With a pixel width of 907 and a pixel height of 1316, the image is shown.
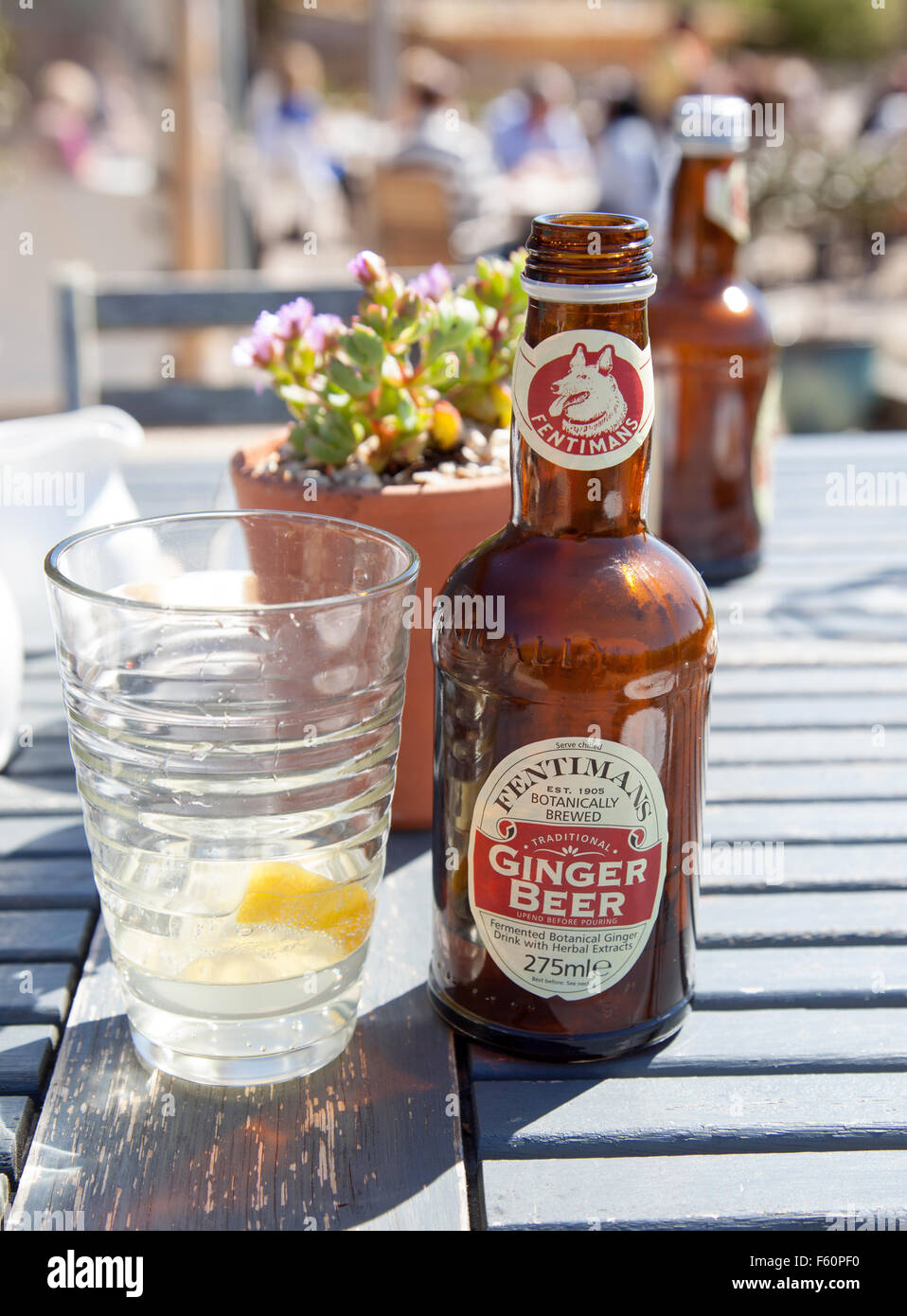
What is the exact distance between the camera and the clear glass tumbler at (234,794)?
71 centimetres

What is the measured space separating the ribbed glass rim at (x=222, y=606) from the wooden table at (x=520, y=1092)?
285 millimetres

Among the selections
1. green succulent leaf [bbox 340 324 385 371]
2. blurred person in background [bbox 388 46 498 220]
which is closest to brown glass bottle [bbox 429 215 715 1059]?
green succulent leaf [bbox 340 324 385 371]

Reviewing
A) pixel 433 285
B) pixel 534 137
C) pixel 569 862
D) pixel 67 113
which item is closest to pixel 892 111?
pixel 534 137

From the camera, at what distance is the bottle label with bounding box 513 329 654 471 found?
2.47ft

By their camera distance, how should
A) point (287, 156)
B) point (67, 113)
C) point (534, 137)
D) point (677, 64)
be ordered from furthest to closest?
point (287, 156)
point (534, 137)
point (677, 64)
point (67, 113)

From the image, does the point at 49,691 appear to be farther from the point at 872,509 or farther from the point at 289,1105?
the point at 872,509

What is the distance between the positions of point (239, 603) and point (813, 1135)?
48cm

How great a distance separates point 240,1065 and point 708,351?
3.30 ft

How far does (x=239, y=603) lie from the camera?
0.87m

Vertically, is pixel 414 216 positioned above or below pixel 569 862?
above

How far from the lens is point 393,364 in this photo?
1009 mm

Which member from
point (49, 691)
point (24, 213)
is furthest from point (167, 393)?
point (24, 213)

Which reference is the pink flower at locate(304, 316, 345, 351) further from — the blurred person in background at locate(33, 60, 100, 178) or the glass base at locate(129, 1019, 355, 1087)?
the blurred person in background at locate(33, 60, 100, 178)

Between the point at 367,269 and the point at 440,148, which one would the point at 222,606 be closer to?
the point at 367,269
